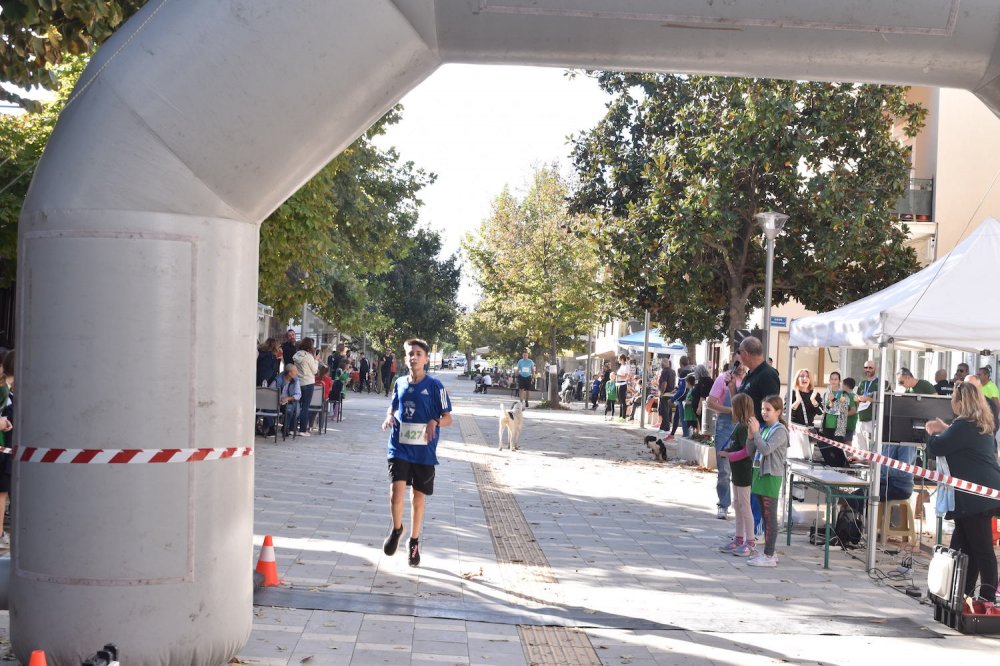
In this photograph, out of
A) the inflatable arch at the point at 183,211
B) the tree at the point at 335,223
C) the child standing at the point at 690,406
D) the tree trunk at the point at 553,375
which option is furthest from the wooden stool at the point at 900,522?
the tree trunk at the point at 553,375

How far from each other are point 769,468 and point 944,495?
1.80 meters

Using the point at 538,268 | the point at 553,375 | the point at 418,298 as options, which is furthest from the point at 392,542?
the point at 418,298

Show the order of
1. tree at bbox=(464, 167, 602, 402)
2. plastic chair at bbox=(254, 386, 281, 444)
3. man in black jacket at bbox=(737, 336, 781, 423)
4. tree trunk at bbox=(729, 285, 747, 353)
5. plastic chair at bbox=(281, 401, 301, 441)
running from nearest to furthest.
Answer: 1. man in black jacket at bbox=(737, 336, 781, 423)
2. plastic chair at bbox=(254, 386, 281, 444)
3. plastic chair at bbox=(281, 401, 301, 441)
4. tree trunk at bbox=(729, 285, 747, 353)
5. tree at bbox=(464, 167, 602, 402)

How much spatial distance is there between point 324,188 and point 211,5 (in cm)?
1124

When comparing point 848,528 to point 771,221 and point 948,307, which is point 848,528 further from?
point 771,221

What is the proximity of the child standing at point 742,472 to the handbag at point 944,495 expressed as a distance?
2063 millimetres

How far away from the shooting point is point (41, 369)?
5398 millimetres

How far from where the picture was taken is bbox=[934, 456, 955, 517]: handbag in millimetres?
7750

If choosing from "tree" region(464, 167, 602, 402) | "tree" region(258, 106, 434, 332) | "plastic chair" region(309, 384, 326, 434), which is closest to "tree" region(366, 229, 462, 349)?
"tree" region(464, 167, 602, 402)

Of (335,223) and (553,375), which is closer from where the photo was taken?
(335,223)

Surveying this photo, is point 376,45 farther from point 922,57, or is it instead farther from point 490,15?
point 922,57

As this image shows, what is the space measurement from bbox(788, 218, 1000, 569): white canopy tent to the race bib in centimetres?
381

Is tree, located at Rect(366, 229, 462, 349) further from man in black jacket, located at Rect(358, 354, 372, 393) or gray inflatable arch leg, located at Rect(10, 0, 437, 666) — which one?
gray inflatable arch leg, located at Rect(10, 0, 437, 666)

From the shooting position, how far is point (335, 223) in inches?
897
